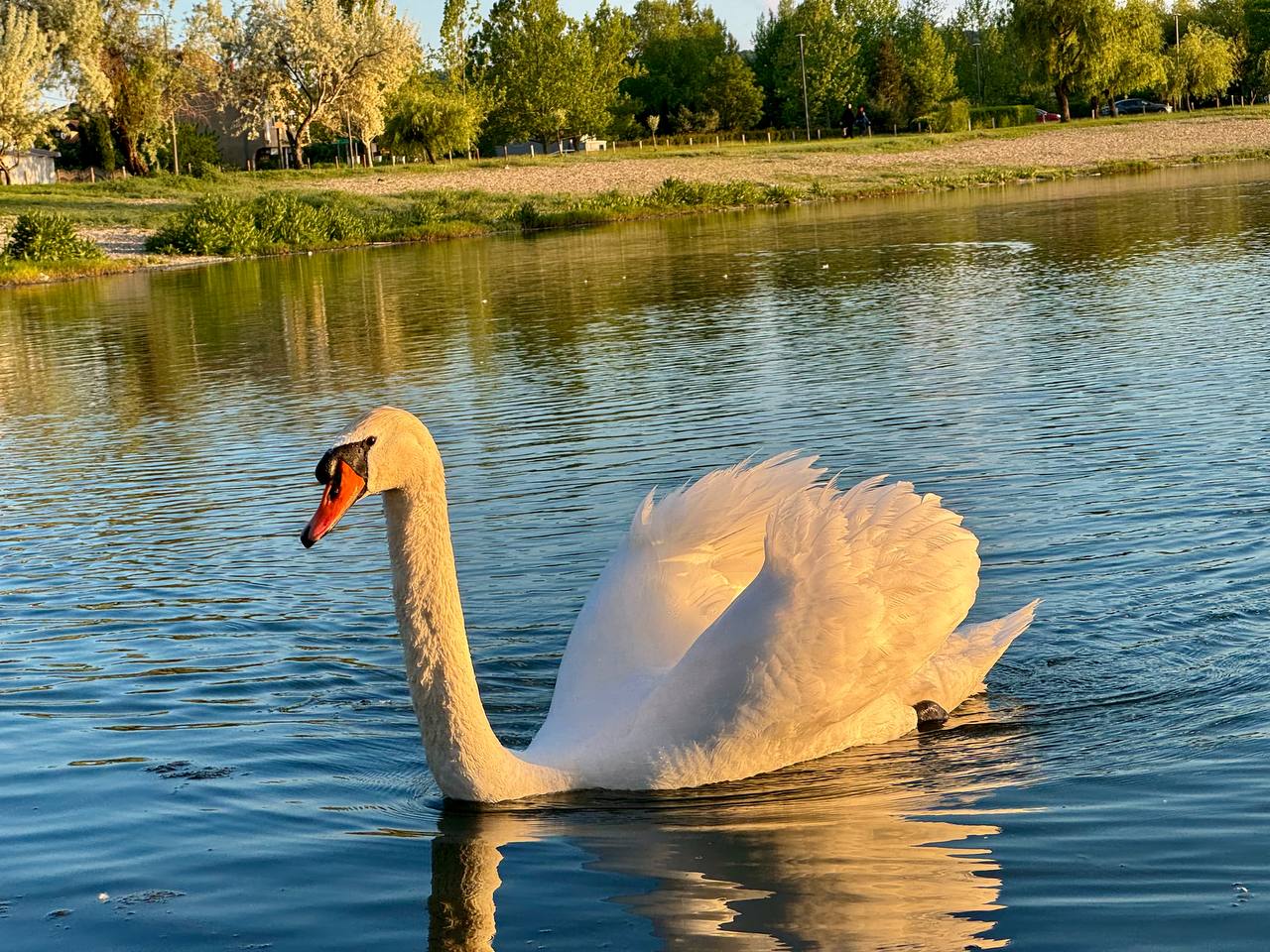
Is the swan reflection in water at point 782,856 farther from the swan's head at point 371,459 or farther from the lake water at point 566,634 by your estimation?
the swan's head at point 371,459

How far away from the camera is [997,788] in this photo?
19.6 feet

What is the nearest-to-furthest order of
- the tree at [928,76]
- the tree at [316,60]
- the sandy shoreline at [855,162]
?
the sandy shoreline at [855,162] → the tree at [316,60] → the tree at [928,76]

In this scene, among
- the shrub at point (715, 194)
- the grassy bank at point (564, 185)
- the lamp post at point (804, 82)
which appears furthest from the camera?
the lamp post at point (804, 82)

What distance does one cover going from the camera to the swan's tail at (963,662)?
669 centimetres

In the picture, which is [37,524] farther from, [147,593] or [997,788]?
[997,788]

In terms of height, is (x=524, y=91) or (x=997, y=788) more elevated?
(x=524, y=91)

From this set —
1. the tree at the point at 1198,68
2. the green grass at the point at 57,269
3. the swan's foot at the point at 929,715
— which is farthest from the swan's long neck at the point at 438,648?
the tree at the point at 1198,68

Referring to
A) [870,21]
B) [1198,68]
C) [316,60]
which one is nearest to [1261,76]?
[1198,68]

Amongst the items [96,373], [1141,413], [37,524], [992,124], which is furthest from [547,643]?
[992,124]

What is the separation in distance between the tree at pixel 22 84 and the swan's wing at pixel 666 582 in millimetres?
63587

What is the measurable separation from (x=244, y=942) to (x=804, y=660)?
2.08 m

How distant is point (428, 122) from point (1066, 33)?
120ft

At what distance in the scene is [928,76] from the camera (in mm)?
102062

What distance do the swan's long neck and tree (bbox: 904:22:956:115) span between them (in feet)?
331
